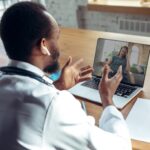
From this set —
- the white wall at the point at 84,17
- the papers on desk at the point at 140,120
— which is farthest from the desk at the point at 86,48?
the white wall at the point at 84,17

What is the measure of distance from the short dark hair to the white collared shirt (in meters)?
0.06

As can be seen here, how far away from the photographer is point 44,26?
910 millimetres

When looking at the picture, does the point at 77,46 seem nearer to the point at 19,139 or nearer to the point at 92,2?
the point at 92,2

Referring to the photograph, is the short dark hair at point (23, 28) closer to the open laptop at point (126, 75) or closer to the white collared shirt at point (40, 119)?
the white collared shirt at point (40, 119)

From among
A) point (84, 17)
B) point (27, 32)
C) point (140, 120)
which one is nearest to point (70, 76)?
point (140, 120)

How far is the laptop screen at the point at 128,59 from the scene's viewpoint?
4.59ft

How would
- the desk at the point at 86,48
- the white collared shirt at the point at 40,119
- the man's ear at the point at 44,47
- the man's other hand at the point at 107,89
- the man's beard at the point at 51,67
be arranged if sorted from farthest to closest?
the desk at the point at 86,48, the man's other hand at the point at 107,89, the man's beard at the point at 51,67, the man's ear at the point at 44,47, the white collared shirt at the point at 40,119

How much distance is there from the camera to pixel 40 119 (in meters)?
0.79

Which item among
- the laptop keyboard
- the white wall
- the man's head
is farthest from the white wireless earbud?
the white wall

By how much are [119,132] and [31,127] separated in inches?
13.6

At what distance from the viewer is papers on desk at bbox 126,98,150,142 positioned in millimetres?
1120

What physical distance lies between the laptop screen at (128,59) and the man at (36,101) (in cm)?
42

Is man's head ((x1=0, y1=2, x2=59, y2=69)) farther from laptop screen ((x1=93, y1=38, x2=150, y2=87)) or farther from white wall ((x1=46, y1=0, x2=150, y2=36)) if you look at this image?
white wall ((x1=46, y1=0, x2=150, y2=36))

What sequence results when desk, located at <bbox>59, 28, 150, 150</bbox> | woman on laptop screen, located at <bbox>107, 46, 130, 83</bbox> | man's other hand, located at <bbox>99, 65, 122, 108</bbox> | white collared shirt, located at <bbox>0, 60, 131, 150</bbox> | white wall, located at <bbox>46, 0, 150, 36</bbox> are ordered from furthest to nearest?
white wall, located at <bbox>46, 0, 150, 36</bbox>, woman on laptop screen, located at <bbox>107, 46, 130, 83</bbox>, desk, located at <bbox>59, 28, 150, 150</bbox>, man's other hand, located at <bbox>99, 65, 122, 108</bbox>, white collared shirt, located at <bbox>0, 60, 131, 150</bbox>
